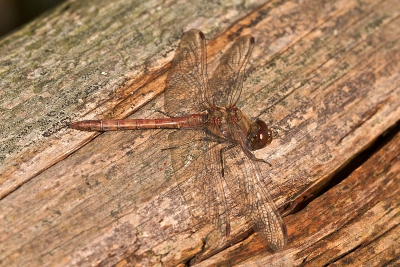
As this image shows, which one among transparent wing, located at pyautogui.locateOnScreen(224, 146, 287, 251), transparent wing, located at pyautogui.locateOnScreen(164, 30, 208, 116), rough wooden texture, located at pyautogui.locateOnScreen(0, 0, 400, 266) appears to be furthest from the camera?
transparent wing, located at pyautogui.locateOnScreen(164, 30, 208, 116)

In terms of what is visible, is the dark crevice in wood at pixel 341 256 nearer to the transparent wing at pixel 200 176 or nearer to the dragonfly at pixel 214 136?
the dragonfly at pixel 214 136

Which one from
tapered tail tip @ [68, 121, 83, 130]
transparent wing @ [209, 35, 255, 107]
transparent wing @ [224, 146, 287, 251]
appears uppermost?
tapered tail tip @ [68, 121, 83, 130]

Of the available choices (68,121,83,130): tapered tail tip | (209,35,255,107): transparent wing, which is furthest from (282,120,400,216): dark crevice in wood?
(68,121,83,130): tapered tail tip

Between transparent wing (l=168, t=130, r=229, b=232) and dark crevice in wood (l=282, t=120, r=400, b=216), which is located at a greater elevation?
transparent wing (l=168, t=130, r=229, b=232)

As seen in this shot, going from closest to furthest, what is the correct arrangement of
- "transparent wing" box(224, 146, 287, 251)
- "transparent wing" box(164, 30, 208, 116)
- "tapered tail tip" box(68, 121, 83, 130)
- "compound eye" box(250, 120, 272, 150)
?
"transparent wing" box(224, 146, 287, 251) < "tapered tail tip" box(68, 121, 83, 130) < "compound eye" box(250, 120, 272, 150) < "transparent wing" box(164, 30, 208, 116)

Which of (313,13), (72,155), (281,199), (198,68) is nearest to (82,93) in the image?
(72,155)

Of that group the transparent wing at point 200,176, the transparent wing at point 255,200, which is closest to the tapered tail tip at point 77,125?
the transparent wing at point 200,176

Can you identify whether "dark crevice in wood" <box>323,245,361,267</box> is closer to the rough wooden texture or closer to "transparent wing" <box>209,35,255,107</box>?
the rough wooden texture

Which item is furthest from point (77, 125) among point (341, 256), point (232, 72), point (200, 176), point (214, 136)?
point (341, 256)
